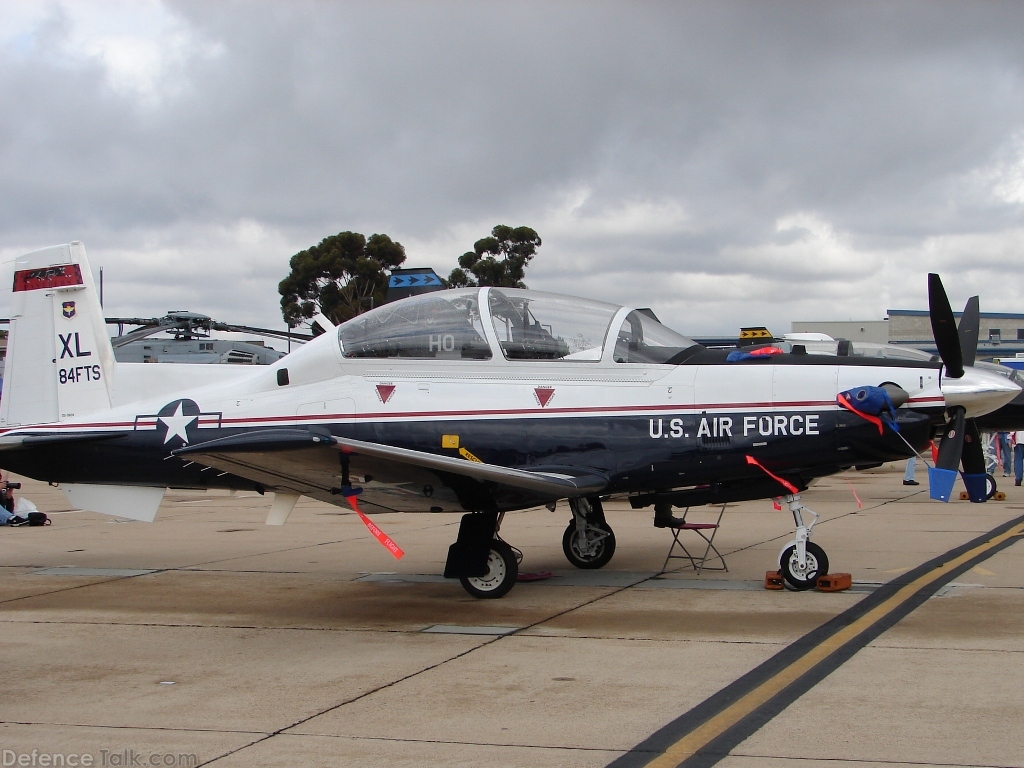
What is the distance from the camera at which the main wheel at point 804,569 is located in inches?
314

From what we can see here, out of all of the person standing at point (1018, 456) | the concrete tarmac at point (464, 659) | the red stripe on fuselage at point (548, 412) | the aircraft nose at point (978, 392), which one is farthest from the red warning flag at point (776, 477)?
the person standing at point (1018, 456)

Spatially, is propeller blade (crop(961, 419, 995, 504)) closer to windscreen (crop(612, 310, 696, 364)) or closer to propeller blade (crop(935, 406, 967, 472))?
propeller blade (crop(935, 406, 967, 472))

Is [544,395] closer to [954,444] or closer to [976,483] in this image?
[954,444]

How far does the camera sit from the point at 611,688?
5277 mm

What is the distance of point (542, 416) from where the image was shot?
25.8 feet

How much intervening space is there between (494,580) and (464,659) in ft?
6.80

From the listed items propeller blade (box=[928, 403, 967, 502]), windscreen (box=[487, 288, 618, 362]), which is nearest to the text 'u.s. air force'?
windscreen (box=[487, 288, 618, 362])

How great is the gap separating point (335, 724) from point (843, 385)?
15.4 ft

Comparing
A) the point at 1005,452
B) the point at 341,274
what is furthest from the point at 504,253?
the point at 1005,452

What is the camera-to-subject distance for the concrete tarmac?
4.36 meters

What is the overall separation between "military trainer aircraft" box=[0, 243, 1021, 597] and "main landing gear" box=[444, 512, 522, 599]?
1cm

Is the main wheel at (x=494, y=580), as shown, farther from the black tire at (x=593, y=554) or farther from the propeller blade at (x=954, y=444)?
the propeller blade at (x=954, y=444)

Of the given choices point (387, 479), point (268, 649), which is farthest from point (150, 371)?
point (268, 649)

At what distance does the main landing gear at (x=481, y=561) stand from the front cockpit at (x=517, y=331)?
1.40 meters
